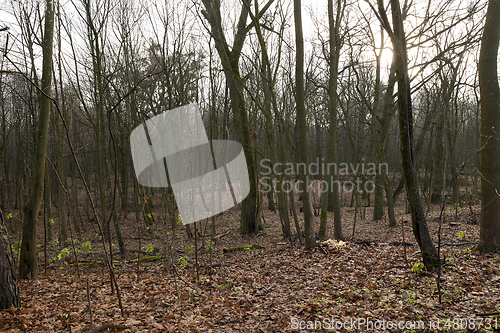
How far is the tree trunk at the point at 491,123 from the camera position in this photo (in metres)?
4.46

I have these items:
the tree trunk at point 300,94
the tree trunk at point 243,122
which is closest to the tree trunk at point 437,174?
the tree trunk at point 243,122

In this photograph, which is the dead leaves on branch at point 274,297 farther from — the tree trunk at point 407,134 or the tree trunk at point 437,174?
the tree trunk at point 437,174

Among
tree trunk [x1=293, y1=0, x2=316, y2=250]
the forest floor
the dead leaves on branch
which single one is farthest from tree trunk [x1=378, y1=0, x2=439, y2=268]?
tree trunk [x1=293, y1=0, x2=316, y2=250]

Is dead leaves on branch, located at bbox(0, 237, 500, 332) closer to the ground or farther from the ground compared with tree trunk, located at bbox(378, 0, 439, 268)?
closer to the ground

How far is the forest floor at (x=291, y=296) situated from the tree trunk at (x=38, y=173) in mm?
322

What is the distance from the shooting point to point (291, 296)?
14.3 ft

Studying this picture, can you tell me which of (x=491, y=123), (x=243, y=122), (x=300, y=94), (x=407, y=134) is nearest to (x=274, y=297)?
(x=407, y=134)

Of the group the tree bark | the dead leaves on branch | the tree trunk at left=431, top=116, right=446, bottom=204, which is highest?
the tree trunk at left=431, top=116, right=446, bottom=204

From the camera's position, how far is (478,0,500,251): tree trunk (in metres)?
4.46

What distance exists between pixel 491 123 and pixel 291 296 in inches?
157

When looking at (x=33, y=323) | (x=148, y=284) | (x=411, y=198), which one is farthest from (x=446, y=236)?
(x=33, y=323)

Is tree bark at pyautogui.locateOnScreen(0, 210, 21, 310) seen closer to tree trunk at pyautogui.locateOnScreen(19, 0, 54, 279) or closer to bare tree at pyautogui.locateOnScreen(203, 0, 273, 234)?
tree trunk at pyautogui.locateOnScreen(19, 0, 54, 279)

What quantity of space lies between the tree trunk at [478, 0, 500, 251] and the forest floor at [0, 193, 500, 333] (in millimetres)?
634

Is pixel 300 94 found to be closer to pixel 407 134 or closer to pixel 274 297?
pixel 407 134
